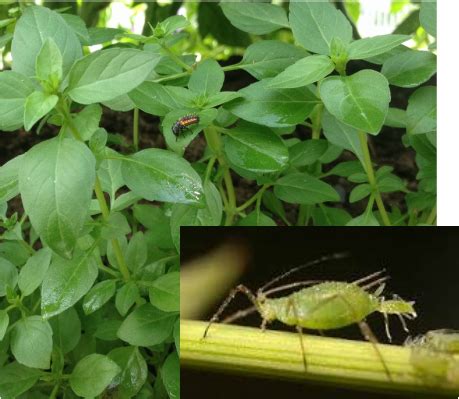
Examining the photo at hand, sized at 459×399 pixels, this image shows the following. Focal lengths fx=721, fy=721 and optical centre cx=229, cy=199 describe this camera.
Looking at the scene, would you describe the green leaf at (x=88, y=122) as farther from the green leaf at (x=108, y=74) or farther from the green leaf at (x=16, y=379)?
the green leaf at (x=16, y=379)

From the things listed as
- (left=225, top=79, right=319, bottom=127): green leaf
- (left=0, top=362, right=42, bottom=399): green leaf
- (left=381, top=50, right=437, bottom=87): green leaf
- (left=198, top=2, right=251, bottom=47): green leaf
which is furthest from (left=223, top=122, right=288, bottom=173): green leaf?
(left=198, top=2, right=251, bottom=47): green leaf

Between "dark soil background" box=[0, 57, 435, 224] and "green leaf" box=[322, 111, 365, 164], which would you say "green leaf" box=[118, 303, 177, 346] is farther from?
"dark soil background" box=[0, 57, 435, 224]

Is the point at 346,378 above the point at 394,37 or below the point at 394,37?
below

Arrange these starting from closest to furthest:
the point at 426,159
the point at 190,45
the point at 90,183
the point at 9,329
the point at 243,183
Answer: the point at 90,183
the point at 9,329
the point at 426,159
the point at 243,183
the point at 190,45

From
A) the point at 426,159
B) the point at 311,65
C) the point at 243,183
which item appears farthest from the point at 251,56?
the point at 243,183

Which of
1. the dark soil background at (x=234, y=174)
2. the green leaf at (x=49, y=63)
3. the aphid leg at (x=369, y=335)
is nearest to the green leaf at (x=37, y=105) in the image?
the green leaf at (x=49, y=63)

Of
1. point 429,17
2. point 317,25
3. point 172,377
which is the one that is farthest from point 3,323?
point 429,17

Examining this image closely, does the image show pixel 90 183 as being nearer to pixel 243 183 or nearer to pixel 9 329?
pixel 9 329
